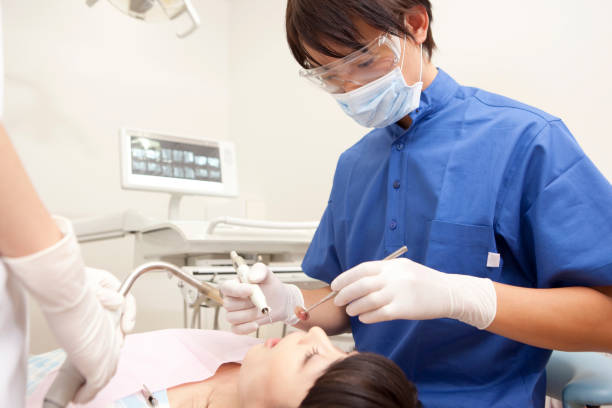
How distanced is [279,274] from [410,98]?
97cm

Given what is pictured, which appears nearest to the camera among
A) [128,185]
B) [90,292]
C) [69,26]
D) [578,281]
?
[90,292]

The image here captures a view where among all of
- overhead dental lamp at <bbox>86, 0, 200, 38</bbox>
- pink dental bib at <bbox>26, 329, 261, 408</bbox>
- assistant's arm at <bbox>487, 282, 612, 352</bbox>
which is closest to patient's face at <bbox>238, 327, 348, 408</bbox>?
pink dental bib at <bbox>26, 329, 261, 408</bbox>

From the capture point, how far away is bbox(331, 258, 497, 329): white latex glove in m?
0.92

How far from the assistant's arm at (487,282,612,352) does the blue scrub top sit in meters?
0.05

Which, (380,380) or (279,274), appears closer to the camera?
(380,380)

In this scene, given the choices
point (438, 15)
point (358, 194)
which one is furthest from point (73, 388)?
point (438, 15)

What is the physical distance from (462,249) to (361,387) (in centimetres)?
45

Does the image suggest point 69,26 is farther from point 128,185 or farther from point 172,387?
point 172,387

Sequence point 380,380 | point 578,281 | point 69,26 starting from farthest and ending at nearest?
point 69,26, point 578,281, point 380,380

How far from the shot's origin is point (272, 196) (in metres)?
3.33

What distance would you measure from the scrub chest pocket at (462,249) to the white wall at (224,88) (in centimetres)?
109

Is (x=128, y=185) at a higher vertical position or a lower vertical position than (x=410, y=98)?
lower

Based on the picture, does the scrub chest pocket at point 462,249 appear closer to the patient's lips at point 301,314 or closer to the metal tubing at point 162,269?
the patient's lips at point 301,314

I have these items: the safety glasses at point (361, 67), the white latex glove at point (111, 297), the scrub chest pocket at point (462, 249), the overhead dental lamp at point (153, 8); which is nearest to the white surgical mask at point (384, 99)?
the safety glasses at point (361, 67)
